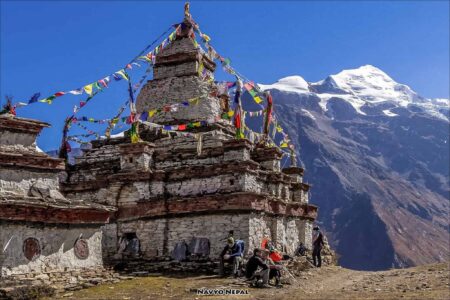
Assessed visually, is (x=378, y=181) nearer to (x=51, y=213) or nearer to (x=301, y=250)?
(x=301, y=250)

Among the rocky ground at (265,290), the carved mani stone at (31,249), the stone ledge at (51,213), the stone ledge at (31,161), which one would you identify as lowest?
the rocky ground at (265,290)

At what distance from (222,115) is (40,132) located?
1170cm

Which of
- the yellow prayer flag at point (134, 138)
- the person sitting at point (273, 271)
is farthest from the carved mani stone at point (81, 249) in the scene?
the yellow prayer flag at point (134, 138)

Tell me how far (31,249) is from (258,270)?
760 cm

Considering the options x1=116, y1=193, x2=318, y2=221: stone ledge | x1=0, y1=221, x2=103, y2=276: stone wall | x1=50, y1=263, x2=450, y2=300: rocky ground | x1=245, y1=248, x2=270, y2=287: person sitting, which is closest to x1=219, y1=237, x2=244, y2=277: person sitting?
x1=50, y1=263, x2=450, y2=300: rocky ground

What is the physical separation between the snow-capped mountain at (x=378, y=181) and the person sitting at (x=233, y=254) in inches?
3676

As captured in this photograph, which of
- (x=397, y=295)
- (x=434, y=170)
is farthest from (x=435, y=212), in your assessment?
(x=397, y=295)

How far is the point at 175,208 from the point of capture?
2194cm

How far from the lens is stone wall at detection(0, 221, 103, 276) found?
15.1m

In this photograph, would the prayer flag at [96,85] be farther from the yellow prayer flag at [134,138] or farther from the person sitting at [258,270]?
the person sitting at [258,270]

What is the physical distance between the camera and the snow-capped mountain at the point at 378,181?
114125 mm

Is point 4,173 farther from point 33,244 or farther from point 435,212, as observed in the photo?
point 435,212

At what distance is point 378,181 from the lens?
147500mm

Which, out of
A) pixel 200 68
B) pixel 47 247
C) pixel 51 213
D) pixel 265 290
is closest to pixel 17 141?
pixel 51 213
